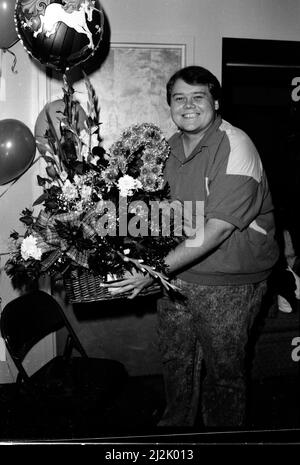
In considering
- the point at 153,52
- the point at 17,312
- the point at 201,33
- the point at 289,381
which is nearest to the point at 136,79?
the point at 153,52

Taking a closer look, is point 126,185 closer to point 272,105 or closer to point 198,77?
point 198,77

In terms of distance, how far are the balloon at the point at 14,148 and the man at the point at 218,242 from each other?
0.85 meters

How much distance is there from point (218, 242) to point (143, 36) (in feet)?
5.47

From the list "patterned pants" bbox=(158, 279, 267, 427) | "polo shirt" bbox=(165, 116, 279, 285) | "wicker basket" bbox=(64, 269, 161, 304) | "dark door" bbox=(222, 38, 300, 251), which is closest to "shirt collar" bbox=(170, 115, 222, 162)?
"polo shirt" bbox=(165, 116, 279, 285)

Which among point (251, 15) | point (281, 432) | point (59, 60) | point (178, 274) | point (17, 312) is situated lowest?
point (281, 432)

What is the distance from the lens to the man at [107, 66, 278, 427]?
1930 millimetres

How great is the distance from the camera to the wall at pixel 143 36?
2.94 m

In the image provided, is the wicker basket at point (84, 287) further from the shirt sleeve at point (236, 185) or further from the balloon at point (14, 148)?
the balloon at point (14, 148)

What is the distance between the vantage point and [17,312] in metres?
2.30
